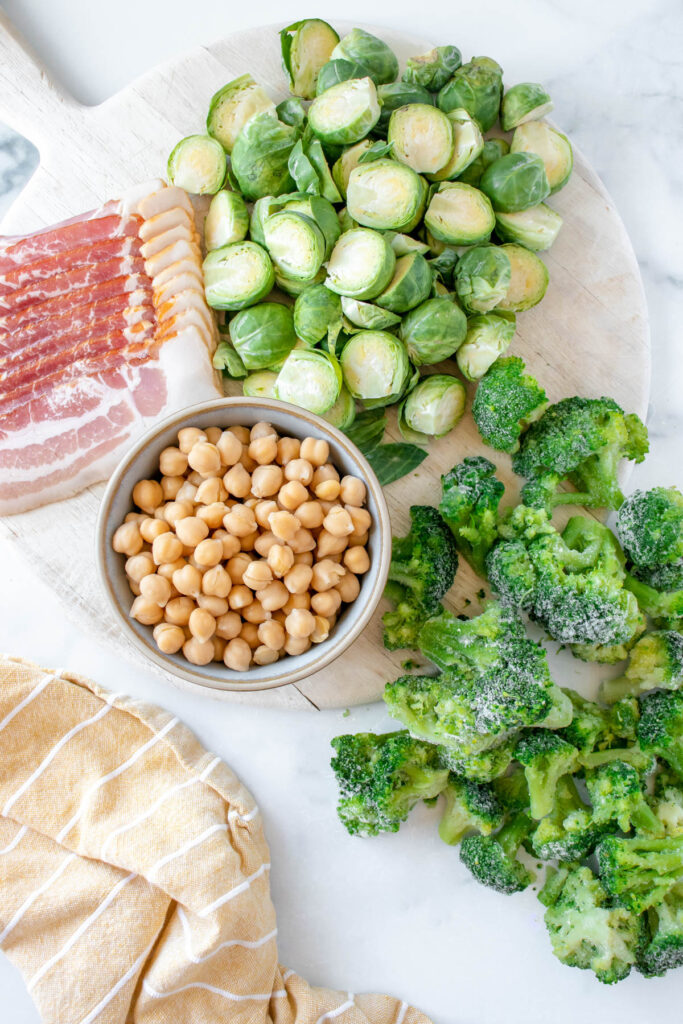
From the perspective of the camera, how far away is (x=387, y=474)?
2484mm

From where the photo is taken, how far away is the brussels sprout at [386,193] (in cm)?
231

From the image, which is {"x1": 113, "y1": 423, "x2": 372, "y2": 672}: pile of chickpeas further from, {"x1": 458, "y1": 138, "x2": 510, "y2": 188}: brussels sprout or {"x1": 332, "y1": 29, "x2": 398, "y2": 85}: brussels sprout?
{"x1": 332, "y1": 29, "x2": 398, "y2": 85}: brussels sprout

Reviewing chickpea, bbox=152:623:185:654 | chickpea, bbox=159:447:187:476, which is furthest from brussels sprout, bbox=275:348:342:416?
chickpea, bbox=152:623:185:654

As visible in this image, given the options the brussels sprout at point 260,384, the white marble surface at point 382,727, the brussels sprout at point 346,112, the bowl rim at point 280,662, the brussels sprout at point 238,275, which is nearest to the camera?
the bowl rim at point 280,662

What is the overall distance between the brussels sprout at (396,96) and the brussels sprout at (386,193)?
0.65 ft

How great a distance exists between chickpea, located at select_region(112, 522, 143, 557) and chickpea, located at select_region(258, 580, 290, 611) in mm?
357

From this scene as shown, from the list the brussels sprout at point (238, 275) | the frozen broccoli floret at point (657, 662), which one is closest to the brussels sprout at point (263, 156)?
the brussels sprout at point (238, 275)

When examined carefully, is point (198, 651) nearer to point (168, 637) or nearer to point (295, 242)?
point (168, 637)

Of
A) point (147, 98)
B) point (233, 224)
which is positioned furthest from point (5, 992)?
point (147, 98)

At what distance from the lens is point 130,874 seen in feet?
8.18

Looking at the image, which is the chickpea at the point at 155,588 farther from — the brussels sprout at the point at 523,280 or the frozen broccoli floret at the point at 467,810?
the brussels sprout at the point at 523,280

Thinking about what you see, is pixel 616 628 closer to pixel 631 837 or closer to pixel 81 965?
pixel 631 837

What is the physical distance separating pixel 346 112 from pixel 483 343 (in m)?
0.74

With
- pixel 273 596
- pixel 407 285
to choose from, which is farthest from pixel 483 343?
pixel 273 596
